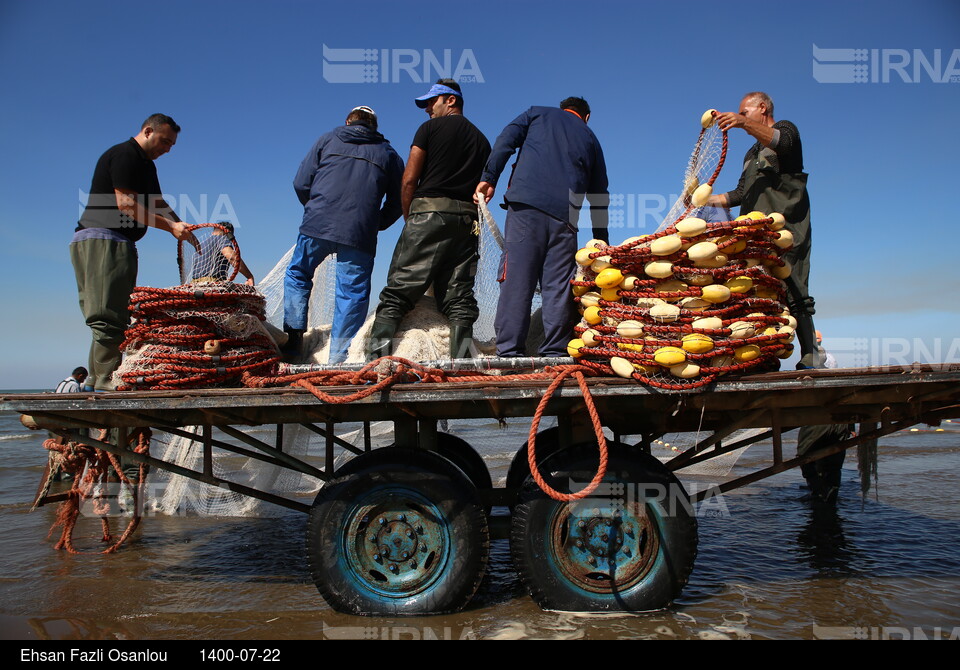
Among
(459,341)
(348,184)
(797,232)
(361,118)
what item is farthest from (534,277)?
(361,118)

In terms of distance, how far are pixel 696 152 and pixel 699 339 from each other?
1532mm

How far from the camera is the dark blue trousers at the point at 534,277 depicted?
3.89 m

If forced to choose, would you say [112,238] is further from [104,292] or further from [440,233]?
[440,233]

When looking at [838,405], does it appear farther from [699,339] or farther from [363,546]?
[363,546]

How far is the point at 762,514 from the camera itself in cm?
613

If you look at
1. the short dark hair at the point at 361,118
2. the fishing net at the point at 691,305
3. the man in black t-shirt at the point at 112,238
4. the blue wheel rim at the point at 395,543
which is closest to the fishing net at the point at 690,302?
the fishing net at the point at 691,305

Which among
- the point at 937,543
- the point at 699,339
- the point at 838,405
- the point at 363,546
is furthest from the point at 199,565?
the point at 937,543

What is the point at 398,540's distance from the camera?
321cm

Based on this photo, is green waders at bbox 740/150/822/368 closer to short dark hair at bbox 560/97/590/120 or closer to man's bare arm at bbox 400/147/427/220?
short dark hair at bbox 560/97/590/120

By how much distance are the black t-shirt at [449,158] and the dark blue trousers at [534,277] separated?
1.96ft

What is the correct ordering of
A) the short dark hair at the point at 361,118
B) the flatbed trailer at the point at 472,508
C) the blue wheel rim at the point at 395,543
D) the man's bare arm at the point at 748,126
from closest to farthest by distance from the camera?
1. the flatbed trailer at the point at 472,508
2. the blue wheel rim at the point at 395,543
3. the man's bare arm at the point at 748,126
4. the short dark hair at the point at 361,118

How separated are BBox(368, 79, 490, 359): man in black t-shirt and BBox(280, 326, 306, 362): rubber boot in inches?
30.1

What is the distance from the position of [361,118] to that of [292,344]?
192 cm

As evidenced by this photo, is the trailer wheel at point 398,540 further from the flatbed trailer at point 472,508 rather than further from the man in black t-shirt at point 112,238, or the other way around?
the man in black t-shirt at point 112,238
